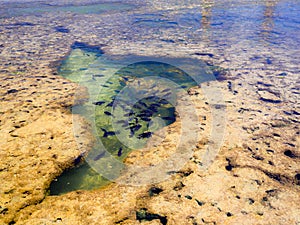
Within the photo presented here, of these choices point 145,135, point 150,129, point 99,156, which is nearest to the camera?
point 99,156

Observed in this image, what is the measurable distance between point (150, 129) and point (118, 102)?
33.2 inches

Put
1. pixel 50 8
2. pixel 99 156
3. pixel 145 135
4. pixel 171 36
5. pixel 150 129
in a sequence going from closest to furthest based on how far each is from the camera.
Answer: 1. pixel 99 156
2. pixel 145 135
3. pixel 150 129
4. pixel 171 36
5. pixel 50 8

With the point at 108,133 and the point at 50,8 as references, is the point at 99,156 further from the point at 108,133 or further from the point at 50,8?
the point at 50,8

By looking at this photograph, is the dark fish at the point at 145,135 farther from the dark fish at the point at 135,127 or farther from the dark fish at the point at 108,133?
the dark fish at the point at 108,133

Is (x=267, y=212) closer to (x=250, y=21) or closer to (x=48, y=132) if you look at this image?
(x=48, y=132)

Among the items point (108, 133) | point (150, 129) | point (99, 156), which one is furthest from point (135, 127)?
point (99, 156)

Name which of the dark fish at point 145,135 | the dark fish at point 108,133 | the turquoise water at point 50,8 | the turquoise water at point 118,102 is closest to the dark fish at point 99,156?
the turquoise water at point 118,102

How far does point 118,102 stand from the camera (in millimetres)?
3824

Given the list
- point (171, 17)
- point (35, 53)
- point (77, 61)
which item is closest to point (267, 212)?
Result: point (77, 61)

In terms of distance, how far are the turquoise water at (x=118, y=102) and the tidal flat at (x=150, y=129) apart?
2 cm

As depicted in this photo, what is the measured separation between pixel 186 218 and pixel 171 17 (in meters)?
7.67

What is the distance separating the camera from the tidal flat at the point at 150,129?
2.16 meters

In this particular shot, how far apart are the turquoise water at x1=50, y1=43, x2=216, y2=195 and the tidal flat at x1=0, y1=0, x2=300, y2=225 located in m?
0.02

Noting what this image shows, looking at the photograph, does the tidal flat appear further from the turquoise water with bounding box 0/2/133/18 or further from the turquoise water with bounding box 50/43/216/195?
the turquoise water with bounding box 0/2/133/18
